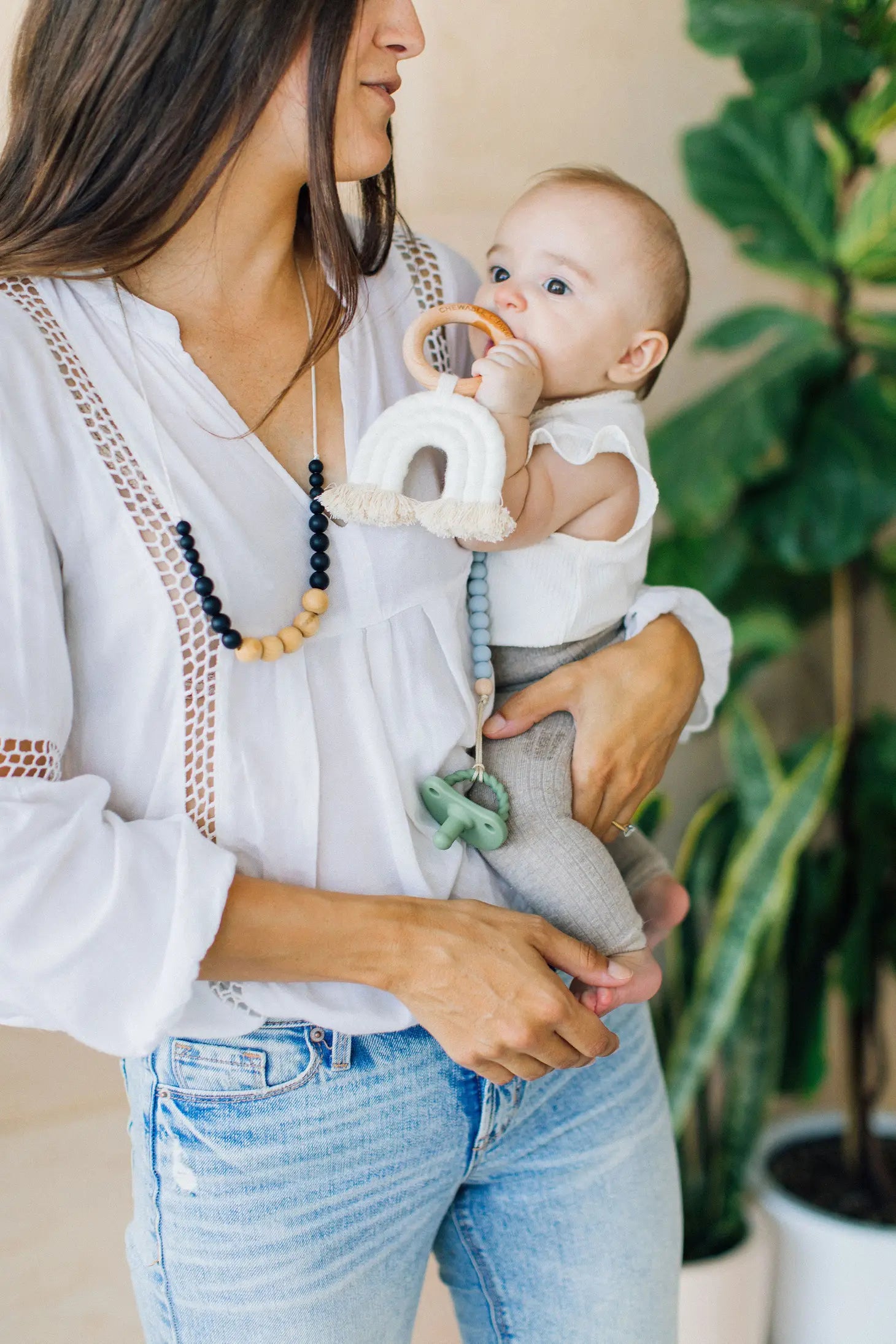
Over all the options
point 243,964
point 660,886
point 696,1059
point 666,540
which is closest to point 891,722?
point 666,540

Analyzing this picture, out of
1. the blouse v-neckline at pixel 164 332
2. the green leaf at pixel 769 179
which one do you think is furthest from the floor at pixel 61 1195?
the green leaf at pixel 769 179

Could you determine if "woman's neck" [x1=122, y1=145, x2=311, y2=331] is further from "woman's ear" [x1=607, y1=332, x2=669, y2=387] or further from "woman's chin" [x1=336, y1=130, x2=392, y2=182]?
"woman's ear" [x1=607, y1=332, x2=669, y2=387]

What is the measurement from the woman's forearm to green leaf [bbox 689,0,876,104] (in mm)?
1408

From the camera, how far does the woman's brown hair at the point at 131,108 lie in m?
0.86

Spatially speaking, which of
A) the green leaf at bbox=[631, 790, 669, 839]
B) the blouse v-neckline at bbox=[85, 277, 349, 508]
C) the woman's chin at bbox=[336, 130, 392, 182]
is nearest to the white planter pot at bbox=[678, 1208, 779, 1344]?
the green leaf at bbox=[631, 790, 669, 839]

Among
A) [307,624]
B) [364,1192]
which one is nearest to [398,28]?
[307,624]

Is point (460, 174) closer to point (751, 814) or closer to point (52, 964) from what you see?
point (751, 814)

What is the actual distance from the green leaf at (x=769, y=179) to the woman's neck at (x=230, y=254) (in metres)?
1.03

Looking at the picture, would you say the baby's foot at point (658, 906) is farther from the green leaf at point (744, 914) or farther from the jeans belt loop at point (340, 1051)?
the green leaf at point (744, 914)

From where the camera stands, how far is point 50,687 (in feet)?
2.60

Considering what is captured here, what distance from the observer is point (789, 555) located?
187 centimetres

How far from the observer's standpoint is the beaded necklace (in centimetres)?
85

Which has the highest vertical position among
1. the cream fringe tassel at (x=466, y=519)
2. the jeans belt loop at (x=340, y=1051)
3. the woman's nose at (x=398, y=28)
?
the woman's nose at (x=398, y=28)

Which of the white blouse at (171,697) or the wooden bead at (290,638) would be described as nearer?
the white blouse at (171,697)
